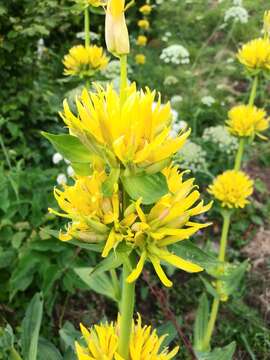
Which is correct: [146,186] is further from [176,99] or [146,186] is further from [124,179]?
[176,99]

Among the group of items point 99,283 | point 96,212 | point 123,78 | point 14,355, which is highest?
point 123,78

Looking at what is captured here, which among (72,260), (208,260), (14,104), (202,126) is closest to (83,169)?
(208,260)

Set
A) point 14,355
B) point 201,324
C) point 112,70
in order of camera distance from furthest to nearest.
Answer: point 112,70 < point 201,324 < point 14,355

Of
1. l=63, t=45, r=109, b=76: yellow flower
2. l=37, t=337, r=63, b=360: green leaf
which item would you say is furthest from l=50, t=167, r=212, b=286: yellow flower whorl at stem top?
l=63, t=45, r=109, b=76: yellow flower

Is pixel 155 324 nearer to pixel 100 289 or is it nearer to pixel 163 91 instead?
pixel 100 289

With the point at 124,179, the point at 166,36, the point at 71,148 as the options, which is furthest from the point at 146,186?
the point at 166,36
